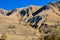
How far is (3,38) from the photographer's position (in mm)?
108125

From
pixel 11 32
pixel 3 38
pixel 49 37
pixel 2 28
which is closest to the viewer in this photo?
pixel 49 37

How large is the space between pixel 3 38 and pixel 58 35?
5118 centimetres

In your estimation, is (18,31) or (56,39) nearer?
(56,39)

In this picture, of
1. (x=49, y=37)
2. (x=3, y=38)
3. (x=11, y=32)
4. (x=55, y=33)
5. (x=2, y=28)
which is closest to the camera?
(x=55, y=33)

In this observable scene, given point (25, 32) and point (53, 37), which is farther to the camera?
point (25, 32)

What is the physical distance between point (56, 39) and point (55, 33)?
6.07 feet

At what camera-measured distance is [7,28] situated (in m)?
180

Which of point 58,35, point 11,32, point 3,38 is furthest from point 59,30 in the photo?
point 11,32

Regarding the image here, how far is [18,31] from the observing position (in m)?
176

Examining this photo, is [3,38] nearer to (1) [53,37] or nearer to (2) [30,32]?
(1) [53,37]

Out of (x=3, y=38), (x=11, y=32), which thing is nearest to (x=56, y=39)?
(x=3, y=38)

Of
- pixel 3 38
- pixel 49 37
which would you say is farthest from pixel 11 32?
pixel 49 37

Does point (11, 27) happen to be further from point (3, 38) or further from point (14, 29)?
point (3, 38)

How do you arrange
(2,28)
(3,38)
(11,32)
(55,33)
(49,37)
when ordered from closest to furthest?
(55,33) < (49,37) < (3,38) < (11,32) < (2,28)
